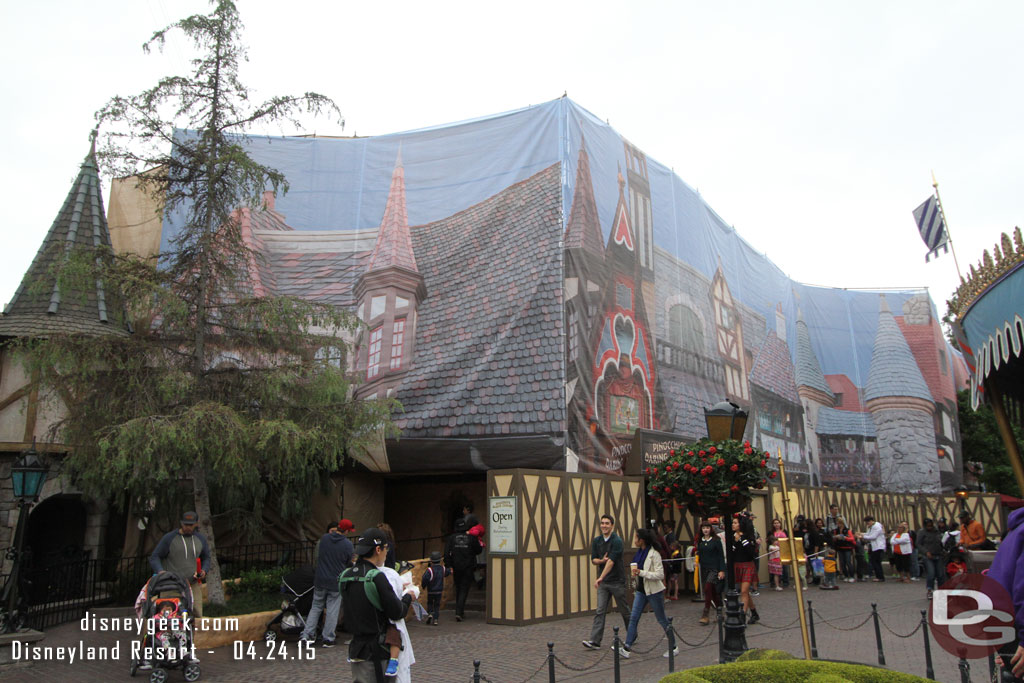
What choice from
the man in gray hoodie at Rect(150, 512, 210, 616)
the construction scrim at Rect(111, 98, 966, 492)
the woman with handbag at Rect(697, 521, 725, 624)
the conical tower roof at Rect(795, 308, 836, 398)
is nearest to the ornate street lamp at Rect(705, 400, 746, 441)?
the woman with handbag at Rect(697, 521, 725, 624)

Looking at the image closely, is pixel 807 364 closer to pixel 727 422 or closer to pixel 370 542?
pixel 727 422

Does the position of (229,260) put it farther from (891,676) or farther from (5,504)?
(891,676)

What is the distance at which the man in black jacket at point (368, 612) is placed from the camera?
559 cm

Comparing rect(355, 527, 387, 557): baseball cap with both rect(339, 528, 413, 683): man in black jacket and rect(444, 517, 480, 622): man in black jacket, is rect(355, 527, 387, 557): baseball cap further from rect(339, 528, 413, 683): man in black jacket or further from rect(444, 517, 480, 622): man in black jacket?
rect(444, 517, 480, 622): man in black jacket

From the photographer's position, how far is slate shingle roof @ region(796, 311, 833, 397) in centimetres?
3278

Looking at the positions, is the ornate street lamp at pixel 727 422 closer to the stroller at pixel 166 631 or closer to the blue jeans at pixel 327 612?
the blue jeans at pixel 327 612

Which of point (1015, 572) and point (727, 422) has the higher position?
point (727, 422)

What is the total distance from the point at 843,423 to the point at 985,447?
464 inches

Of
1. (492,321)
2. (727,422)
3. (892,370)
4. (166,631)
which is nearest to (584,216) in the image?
(492,321)

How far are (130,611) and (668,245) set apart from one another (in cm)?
1724

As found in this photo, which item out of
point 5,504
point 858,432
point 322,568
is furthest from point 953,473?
point 5,504

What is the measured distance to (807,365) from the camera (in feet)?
109

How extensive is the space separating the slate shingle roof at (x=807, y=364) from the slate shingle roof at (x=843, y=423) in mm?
1015
